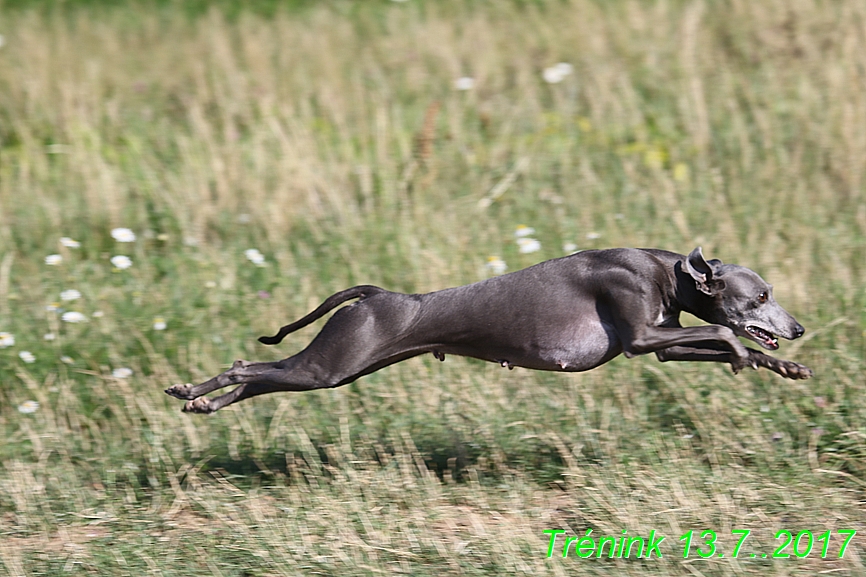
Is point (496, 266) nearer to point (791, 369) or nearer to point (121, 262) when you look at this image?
point (121, 262)

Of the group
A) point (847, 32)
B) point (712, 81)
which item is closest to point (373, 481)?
point (712, 81)

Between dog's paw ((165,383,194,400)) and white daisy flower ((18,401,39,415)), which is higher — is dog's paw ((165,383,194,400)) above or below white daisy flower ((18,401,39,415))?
above

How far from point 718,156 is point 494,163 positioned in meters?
1.58

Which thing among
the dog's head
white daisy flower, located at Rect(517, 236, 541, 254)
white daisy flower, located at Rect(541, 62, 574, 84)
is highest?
white daisy flower, located at Rect(541, 62, 574, 84)

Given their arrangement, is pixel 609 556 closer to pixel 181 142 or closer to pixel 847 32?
pixel 181 142

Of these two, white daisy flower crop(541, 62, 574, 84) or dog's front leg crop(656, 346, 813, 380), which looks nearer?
dog's front leg crop(656, 346, 813, 380)

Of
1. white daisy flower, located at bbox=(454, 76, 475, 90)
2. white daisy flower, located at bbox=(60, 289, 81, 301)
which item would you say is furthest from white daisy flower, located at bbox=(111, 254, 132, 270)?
white daisy flower, located at bbox=(454, 76, 475, 90)

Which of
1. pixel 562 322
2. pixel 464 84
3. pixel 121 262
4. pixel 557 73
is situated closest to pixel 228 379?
pixel 562 322

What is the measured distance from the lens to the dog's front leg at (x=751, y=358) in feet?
13.1

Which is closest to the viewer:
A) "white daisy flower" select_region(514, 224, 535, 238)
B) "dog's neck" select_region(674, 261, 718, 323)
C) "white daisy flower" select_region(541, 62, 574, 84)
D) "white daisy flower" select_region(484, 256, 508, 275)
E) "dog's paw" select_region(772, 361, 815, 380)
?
"dog's paw" select_region(772, 361, 815, 380)

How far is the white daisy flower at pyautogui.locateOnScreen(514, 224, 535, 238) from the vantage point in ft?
21.9

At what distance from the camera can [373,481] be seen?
190 inches

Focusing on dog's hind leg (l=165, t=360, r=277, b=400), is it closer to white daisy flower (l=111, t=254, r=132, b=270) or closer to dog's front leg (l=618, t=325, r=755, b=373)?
dog's front leg (l=618, t=325, r=755, b=373)

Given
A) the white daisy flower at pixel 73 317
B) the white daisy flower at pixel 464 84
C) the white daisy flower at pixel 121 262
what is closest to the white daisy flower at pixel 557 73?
the white daisy flower at pixel 464 84
